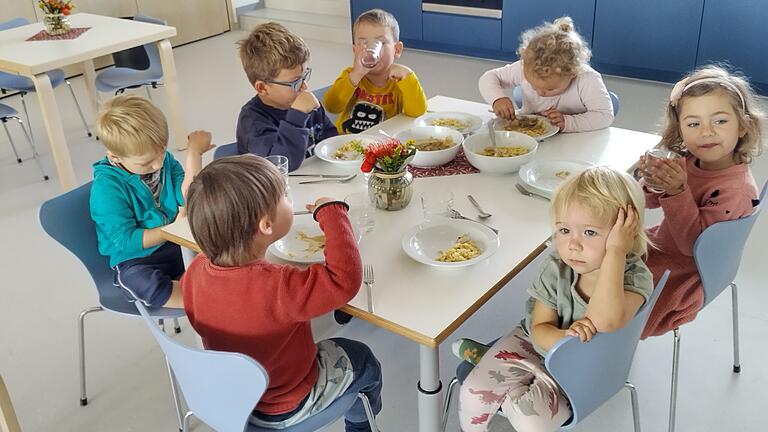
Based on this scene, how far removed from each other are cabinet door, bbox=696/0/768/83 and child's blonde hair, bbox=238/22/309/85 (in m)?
3.18

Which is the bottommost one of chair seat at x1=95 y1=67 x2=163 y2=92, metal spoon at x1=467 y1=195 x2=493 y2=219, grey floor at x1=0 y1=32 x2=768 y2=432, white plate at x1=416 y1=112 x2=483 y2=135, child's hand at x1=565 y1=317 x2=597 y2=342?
grey floor at x1=0 y1=32 x2=768 y2=432

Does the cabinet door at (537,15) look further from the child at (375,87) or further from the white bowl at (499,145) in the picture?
the white bowl at (499,145)

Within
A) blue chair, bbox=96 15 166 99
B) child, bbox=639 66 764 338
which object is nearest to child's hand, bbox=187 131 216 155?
child, bbox=639 66 764 338

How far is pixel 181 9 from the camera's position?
610 cm

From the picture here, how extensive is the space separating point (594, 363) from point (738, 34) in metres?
3.66

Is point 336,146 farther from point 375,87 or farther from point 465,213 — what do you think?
point 465,213

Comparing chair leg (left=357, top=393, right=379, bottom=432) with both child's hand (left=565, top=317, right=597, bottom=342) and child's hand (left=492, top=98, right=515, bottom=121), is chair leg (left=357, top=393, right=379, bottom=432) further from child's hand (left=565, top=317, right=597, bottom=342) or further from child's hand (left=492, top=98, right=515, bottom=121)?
child's hand (left=492, top=98, right=515, bottom=121)

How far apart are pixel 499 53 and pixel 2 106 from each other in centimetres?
344

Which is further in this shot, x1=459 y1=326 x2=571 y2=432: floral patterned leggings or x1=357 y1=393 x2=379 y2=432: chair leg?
x1=357 y1=393 x2=379 y2=432: chair leg

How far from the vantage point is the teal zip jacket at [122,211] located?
1.84 meters

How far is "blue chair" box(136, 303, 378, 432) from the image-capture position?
122cm

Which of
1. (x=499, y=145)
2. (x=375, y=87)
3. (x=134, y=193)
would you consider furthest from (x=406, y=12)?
(x=134, y=193)

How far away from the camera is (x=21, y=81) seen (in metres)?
3.84

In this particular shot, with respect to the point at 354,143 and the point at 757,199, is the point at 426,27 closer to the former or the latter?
the point at 354,143
